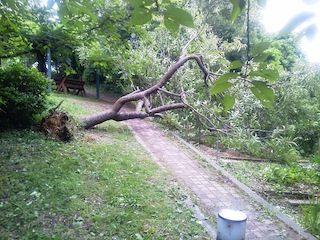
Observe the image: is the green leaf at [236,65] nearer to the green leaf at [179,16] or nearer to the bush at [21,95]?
the green leaf at [179,16]

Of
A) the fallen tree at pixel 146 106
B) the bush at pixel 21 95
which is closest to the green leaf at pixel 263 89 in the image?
the bush at pixel 21 95

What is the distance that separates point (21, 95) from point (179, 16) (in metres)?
5.43

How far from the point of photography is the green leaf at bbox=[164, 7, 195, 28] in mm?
856

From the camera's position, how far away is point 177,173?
499 cm

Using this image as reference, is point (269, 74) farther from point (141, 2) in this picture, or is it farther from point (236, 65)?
point (141, 2)

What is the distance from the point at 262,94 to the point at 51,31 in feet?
11.6

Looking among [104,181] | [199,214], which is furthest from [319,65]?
[104,181]

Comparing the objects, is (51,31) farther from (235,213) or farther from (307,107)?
(307,107)

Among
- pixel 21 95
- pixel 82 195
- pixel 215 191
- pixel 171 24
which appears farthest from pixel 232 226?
pixel 21 95

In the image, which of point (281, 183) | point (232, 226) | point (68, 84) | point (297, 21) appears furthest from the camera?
point (68, 84)

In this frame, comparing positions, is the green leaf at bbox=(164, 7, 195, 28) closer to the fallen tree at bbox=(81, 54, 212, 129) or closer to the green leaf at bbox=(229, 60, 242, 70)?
the green leaf at bbox=(229, 60, 242, 70)

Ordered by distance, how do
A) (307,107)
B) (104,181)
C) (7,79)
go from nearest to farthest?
(104,181), (7,79), (307,107)

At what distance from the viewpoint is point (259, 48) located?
0.82 m

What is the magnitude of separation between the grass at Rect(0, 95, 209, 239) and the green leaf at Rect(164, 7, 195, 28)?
93.7 inches
